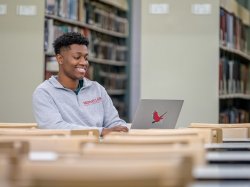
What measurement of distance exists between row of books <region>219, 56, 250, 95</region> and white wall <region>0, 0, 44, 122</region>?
5.97ft

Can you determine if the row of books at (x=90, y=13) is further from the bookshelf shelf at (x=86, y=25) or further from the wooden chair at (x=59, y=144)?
the wooden chair at (x=59, y=144)

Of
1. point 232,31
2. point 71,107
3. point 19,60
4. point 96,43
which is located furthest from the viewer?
point 96,43

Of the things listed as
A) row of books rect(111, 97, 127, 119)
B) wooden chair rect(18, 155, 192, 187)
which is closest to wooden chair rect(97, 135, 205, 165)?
wooden chair rect(18, 155, 192, 187)

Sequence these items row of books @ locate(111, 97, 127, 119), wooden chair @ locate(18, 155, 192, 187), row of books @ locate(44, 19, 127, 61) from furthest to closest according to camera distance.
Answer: row of books @ locate(111, 97, 127, 119), row of books @ locate(44, 19, 127, 61), wooden chair @ locate(18, 155, 192, 187)

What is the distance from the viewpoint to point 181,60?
6031mm

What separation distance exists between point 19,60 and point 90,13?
1749mm

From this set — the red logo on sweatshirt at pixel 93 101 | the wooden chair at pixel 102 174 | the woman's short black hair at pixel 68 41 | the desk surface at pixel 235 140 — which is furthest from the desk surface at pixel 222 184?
the woman's short black hair at pixel 68 41

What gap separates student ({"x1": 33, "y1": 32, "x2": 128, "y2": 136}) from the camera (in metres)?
4.09

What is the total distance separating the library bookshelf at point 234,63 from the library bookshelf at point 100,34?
1.51 meters

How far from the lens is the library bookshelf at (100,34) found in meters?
6.28

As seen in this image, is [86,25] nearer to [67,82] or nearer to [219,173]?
[67,82]

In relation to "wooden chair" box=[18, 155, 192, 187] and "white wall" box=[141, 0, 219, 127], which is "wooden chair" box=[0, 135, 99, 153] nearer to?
"wooden chair" box=[18, 155, 192, 187]

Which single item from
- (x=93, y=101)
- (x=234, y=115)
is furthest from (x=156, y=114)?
(x=234, y=115)

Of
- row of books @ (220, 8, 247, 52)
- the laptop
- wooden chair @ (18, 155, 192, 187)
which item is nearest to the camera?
wooden chair @ (18, 155, 192, 187)
